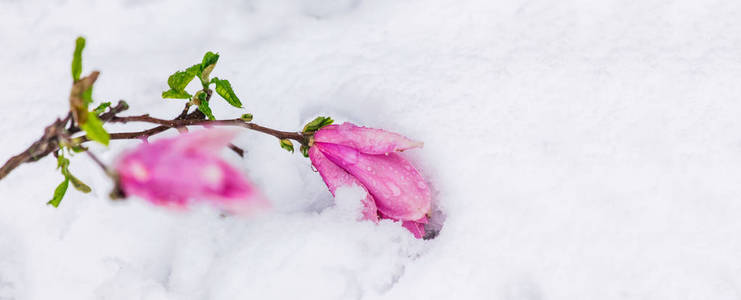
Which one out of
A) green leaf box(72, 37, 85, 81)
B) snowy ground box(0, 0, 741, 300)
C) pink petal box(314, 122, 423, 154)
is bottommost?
snowy ground box(0, 0, 741, 300)

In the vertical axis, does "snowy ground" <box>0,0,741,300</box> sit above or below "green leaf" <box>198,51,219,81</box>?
below

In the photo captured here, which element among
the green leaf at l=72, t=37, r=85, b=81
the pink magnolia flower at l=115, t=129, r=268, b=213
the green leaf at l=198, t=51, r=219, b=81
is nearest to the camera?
the pink magnolia flower at l=115, t=129, r=268, b=213

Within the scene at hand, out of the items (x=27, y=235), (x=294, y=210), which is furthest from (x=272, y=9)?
(x=27, y=235)

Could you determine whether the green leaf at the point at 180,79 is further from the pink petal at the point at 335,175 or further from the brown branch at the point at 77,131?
the pink petal at the point at 335,175

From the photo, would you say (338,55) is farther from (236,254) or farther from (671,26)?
(671,26)

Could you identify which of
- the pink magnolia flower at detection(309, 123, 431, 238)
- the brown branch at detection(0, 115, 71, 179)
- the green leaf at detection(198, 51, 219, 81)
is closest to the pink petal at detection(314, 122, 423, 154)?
the pink magnolia flower at detection(309, 123, 431, 238)

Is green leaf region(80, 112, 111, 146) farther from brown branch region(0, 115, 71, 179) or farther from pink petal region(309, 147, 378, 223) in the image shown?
pink petal region(309, 147, 378, 223)

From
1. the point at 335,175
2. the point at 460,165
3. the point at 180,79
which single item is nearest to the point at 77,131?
the point at 180,79
